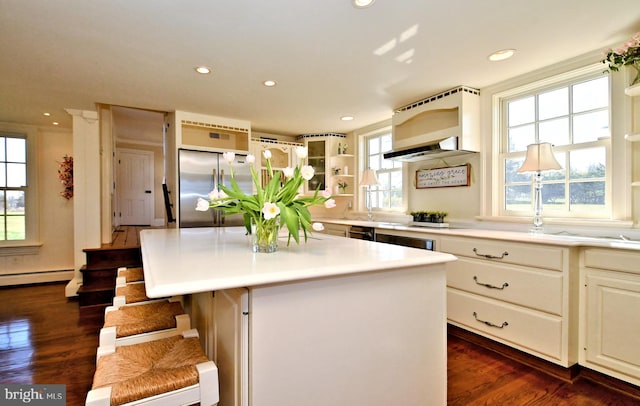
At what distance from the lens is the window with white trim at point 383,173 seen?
4.16 m

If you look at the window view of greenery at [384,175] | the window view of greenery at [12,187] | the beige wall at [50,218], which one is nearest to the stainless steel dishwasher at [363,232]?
the window view of greenery at [384,175]

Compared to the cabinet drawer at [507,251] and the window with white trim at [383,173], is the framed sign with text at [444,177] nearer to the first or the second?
the window with white trim at [383,173]

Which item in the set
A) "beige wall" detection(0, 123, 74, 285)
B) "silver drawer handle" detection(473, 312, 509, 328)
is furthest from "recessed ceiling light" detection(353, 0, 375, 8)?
"beige wall" detection(0, 123, 74, 285)

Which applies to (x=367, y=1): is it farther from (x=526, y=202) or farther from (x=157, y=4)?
(x=526, y=202)

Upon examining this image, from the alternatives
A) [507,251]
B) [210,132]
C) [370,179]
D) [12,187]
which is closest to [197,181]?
[210,132]

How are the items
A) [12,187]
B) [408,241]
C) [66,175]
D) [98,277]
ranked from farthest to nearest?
[66,175], [12,187], [98,277], [408,241]

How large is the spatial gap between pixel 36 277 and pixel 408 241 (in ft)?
17.1

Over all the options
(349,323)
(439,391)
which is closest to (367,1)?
(349,323)

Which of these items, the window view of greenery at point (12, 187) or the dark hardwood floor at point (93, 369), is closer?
the dark hardwood floor at point (93, 369)

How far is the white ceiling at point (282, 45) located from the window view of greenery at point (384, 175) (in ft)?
3.54

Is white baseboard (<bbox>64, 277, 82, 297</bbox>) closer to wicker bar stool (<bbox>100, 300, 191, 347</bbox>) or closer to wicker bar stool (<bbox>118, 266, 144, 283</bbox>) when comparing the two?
wicker bar stool (<bbox>118, 266, 144, 283</bbox>)

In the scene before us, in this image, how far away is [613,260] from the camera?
1.79 m

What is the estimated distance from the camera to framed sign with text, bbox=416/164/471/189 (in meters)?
3.18

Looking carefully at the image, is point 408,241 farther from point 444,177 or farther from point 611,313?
point 611,313
